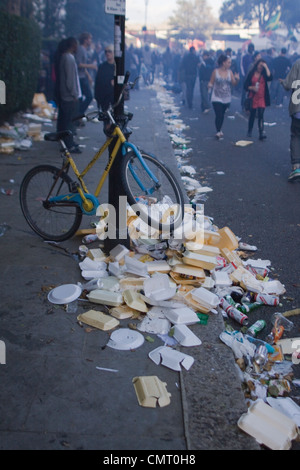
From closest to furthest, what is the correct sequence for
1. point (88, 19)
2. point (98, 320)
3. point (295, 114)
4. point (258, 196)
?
point (98, 320) < point (258, 196) < point (295, 114) < point (88, 19)

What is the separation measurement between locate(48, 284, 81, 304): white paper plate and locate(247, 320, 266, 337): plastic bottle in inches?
52.9

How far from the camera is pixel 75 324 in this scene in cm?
311

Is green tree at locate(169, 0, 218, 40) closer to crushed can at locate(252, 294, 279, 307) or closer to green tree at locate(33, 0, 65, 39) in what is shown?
green tree at locate(33, 0, 65, 39)

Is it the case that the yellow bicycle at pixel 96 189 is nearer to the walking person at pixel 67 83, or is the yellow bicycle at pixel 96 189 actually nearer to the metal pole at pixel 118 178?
the metal pole at pixel 118 178

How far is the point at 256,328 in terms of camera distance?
332 centimetres

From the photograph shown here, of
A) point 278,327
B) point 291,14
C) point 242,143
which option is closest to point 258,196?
point 278,327

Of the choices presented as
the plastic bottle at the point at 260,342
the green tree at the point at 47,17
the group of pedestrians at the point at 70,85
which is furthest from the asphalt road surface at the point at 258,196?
the green tree at the point at 47,17

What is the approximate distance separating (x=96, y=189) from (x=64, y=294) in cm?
134

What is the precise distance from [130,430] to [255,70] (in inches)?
380

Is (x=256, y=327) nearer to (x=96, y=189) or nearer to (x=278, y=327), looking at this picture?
(x=278, y=327)

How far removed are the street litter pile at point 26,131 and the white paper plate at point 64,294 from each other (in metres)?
5.51

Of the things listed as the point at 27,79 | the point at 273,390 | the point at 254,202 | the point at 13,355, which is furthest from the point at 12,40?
the point at 273,390

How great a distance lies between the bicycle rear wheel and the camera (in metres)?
4.45

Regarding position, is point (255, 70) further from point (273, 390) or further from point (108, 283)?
point (273, 390)
